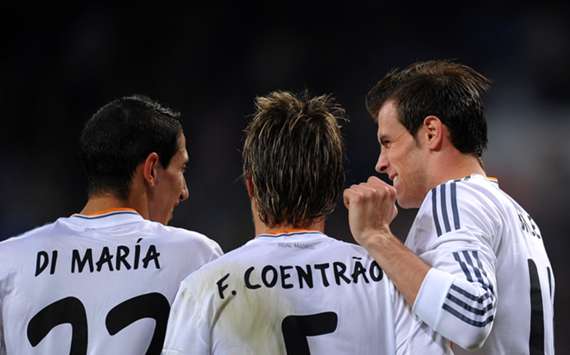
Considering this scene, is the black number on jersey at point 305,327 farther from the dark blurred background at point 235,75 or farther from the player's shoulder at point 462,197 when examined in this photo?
the dark blurred background at point 235,75

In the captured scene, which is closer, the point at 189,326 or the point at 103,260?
the point at 189,326

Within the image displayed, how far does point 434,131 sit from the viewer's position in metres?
2.64

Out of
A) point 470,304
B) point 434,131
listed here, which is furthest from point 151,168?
point 470,304

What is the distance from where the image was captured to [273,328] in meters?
2.04

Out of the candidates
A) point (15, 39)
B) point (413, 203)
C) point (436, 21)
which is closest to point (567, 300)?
point (436, 21)

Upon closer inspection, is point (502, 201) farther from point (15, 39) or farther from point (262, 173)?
point (15, 39)

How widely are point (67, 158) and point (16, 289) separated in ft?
22.0

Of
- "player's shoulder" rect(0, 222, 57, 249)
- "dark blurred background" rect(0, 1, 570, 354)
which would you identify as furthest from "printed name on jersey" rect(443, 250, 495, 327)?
"dark blurred background" rect(0, 1, 570, 354)

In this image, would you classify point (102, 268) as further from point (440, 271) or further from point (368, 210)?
point (440, 271)

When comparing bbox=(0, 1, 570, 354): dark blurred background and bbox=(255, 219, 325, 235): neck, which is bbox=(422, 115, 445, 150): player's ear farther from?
bbox=(0, 1, 570, 354): dark blurred background

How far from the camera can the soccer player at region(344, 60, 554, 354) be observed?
6.58 feet

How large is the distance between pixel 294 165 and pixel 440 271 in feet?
1.58

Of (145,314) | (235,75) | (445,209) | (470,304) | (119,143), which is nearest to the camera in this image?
(470,304)

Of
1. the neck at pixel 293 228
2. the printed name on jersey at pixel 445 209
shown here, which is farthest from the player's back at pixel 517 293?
the neck at pixel 293 228
